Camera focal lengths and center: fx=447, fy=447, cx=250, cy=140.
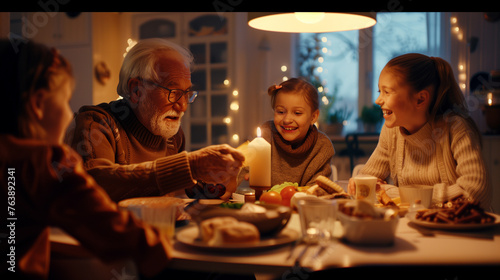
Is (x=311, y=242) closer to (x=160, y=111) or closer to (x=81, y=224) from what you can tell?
(x=81, y=224)

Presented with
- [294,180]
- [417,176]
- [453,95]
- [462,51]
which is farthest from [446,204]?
[462,51]

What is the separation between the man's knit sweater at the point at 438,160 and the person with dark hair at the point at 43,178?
3.21ft

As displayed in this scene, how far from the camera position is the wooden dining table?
2.47 ft

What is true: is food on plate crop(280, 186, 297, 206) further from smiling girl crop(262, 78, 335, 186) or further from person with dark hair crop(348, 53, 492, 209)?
smiling girl crop(262, 78, 335, 186)

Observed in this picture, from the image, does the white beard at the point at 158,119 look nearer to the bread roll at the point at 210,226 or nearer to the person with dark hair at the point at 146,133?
the person with dark hair at the point at 146,133

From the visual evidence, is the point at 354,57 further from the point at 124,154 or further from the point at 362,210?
the point at 362,210

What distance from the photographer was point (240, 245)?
30.9 inches

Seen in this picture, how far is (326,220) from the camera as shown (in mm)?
894

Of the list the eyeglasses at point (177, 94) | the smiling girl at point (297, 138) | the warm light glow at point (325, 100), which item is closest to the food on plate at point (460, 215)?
the eyeglasses at point (177, 94)

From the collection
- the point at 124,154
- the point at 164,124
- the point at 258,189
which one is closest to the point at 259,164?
the point at 258,189

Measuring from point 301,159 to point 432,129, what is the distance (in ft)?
2.00

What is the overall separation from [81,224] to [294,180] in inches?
51.5

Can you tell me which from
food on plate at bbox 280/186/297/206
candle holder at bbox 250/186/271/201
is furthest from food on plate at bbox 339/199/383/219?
candle holder at bbox 250/186/271/201

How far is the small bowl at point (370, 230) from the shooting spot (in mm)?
847
